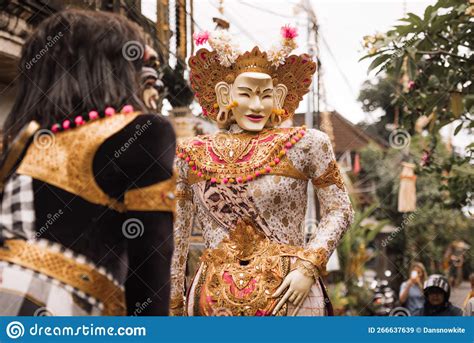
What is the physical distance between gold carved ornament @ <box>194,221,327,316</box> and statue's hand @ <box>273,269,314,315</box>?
0.02 metres

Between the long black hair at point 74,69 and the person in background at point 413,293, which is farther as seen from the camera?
the person in background at point 413,293

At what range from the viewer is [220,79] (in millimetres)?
3115

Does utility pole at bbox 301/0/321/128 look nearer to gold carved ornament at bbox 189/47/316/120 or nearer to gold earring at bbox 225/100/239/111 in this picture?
gold carved ornament at bbox 189/47/316/120

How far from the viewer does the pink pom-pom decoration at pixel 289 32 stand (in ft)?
10.1

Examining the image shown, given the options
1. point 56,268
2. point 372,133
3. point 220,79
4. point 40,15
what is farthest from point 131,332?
point 372,133

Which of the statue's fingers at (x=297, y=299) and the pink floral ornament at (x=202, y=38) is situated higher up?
the pink floral ornament at (x=202, y=38)

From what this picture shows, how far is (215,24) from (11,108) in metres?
1.24

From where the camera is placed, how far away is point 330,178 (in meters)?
3.03

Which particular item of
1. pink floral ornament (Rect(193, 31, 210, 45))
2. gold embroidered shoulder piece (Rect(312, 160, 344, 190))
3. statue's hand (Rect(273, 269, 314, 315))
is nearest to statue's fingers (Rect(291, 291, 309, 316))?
statue's hand (Rect(273, 269, 314, 315))

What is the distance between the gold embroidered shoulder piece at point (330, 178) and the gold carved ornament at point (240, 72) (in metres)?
0.27

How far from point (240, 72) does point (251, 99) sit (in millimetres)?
110

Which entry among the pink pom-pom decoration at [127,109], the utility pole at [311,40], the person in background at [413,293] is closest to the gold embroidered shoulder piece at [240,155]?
the pink pom-pom decoration at [127,109]

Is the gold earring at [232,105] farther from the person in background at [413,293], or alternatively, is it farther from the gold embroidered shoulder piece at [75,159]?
the person in background at [413,293]

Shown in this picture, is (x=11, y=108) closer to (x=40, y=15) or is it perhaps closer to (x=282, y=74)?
(x=40, y=15)
